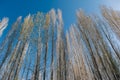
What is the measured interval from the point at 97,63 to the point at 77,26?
3.28m

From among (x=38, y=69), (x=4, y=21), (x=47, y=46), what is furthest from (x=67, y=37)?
(x=4, y=21)

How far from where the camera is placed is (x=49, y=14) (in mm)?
10422

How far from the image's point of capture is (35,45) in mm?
8500

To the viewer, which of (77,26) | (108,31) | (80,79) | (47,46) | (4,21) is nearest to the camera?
(80,79)

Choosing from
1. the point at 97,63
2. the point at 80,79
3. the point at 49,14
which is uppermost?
the point at 49,14

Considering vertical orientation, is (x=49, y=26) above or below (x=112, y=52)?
above

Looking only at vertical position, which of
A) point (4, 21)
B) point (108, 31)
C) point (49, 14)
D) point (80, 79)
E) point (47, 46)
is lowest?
point (80, 79)

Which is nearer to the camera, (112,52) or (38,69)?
(38,69)

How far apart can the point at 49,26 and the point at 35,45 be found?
172 cm

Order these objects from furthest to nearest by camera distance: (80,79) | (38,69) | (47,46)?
1. (47,46)
2. (80,79)
3. (38,69)

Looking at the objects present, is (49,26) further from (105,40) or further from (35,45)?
(105,40)

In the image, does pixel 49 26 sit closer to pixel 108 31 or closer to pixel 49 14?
pixel 49 14

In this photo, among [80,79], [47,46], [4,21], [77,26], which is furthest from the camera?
[4,21]

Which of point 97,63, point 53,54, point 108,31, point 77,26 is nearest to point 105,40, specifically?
point 108,31
